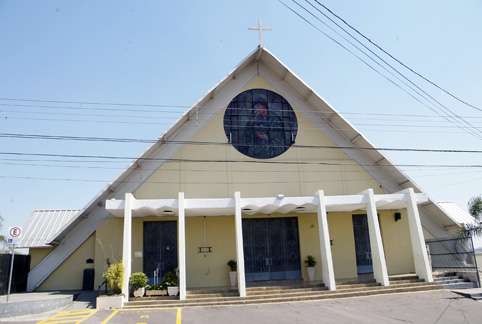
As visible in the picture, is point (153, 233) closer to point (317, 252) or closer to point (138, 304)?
point (138, 304)

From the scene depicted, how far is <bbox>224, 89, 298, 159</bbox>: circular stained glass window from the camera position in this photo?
16.8 metres

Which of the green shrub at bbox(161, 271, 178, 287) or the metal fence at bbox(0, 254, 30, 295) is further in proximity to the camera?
the metal fence at bbox(0, 254, 30, 295)

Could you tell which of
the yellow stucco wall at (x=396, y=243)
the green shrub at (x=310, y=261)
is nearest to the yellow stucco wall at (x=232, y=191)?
the yellow stucco wall at (x=396, y=243)

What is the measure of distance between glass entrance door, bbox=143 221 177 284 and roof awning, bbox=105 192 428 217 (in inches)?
29.6

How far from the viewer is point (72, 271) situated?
1534 cm

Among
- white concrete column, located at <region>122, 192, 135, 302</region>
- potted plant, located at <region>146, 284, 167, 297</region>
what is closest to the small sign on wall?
potted plant, located at <region>146, 284, 167, 297</region>

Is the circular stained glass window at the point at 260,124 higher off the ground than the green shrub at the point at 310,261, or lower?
higher

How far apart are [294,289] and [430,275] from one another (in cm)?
507

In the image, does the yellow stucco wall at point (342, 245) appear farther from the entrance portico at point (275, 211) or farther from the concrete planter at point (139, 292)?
the concrete planter at point (139, 292)

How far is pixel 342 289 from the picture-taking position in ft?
44.4

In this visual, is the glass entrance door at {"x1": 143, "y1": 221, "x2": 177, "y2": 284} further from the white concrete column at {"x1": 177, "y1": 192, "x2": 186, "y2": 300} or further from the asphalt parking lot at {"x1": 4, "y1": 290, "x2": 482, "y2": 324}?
the asphalt parking lot at {"x1": 4, "y1": 290, "x2": 482, "y2": 324}

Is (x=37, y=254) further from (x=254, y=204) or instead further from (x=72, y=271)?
(x=254, y=204)

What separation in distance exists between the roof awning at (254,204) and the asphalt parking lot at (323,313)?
3684 mm

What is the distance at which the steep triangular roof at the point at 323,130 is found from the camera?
600 inches
